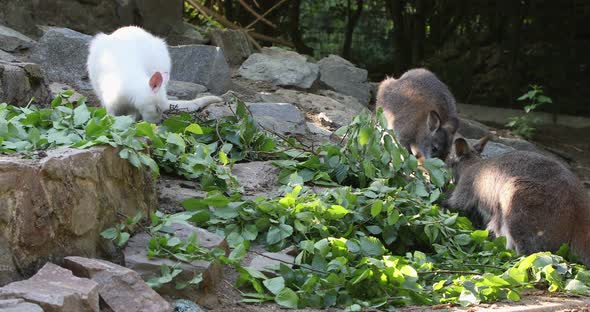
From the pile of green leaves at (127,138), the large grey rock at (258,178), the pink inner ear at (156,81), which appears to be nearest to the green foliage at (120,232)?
the pile of green leaves at (127,138)

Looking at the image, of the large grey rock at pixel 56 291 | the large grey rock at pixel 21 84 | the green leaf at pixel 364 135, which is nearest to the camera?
the large grey rock at pixel 56 291

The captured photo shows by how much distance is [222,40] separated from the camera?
11.4 metres

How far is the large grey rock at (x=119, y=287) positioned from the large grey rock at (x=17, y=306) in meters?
0.49

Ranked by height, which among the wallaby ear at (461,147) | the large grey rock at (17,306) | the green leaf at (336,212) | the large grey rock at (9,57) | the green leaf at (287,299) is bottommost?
the green leaf at (287,299)

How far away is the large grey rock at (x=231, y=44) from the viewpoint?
37.4ft

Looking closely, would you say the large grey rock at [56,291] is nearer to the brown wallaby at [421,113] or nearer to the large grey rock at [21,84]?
the large grey rock at [21,84]

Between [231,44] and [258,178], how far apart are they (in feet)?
18.3

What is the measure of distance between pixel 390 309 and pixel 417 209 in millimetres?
1414

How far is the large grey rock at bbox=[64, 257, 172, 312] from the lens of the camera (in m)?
3.73

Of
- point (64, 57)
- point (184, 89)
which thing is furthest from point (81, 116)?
point (64, 57)

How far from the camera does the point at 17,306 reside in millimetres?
3227

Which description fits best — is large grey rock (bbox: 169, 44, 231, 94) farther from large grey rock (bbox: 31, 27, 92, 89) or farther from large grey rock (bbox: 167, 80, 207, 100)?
large grey rock (bbox: 31, 27, 92, 89)

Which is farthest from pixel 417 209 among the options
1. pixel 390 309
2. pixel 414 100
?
pixel 414 100

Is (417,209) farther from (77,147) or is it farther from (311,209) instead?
(77,147)
